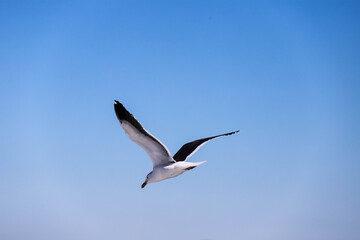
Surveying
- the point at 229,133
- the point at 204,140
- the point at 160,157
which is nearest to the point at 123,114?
the point at 160,157

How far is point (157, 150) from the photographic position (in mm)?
16406

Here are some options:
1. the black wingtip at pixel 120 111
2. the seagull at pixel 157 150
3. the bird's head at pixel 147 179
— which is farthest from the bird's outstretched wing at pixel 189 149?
the black wingtip at pixel 120 111

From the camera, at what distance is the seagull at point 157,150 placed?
1541 cm

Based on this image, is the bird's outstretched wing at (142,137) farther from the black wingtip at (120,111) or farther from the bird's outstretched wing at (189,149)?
the bird's outstretched wing at (189,149)

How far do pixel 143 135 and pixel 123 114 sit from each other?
41.1 inches

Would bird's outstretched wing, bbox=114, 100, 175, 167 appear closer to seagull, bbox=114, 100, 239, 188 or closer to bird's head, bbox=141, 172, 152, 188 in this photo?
seagull, bbox=114, 100, 239, 188

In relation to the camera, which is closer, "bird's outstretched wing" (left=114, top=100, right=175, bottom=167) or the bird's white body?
"bird's outstretched wing" (left=114, top=100, right=175, bottom=167)

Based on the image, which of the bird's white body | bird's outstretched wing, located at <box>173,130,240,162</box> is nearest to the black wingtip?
the bird's white body

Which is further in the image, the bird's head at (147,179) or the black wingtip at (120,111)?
the bird's head at (147,179)

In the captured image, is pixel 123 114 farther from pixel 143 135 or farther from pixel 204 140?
pixel 204 140

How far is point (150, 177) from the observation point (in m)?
17.4

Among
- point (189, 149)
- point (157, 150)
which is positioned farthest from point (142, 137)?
point (189, 149)

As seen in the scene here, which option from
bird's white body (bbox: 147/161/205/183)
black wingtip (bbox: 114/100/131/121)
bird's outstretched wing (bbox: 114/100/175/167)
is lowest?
bird's white body (bbox: 147/161/205/183)

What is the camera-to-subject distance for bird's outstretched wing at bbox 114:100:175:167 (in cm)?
1533
